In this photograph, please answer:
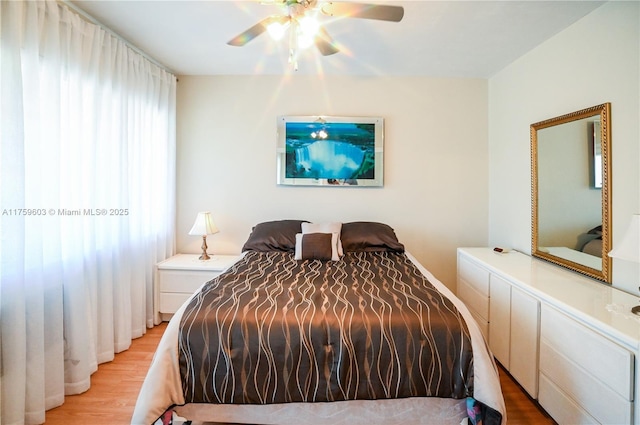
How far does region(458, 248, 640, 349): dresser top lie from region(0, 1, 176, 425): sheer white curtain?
2872 mm

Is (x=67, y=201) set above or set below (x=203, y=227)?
above

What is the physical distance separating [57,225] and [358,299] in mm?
1895

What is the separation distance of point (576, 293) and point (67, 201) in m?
3.18

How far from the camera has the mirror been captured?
180cm

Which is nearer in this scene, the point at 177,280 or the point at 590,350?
the point at 590,350

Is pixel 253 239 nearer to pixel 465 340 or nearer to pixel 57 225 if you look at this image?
pixel 57 225

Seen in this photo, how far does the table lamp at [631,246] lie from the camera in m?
1.32

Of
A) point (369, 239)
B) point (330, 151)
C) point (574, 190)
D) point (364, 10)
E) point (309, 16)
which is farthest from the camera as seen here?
point (330, 151)

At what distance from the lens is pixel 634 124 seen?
164cm

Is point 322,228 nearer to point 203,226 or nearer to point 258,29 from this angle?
point 203,226

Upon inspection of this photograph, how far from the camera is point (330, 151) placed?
314cm

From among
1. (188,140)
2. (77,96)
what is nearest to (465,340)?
(77,96)

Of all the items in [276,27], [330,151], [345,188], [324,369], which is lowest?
[324,369]

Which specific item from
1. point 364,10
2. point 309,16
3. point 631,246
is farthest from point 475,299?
point 309,16
